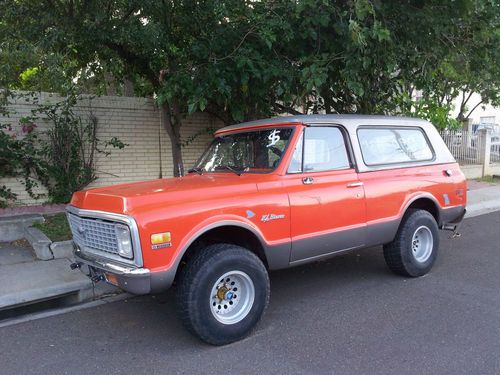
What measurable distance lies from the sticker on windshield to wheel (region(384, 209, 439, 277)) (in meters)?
1.95

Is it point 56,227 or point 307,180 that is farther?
point 56,227

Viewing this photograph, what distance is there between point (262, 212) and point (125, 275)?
130 centimetres

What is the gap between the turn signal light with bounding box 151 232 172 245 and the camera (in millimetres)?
3665

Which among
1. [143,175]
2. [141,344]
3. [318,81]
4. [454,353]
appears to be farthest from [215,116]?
[454,353]

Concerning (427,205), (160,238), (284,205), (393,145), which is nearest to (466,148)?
(427,205)

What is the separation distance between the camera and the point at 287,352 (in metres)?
3.88

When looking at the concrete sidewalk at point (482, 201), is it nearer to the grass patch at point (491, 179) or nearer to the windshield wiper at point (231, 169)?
the grass patch at point (491, 179)

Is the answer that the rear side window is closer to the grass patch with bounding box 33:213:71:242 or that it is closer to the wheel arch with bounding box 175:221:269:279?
the wheel arch with bounding box 175:221:269:279

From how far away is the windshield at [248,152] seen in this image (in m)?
4.73

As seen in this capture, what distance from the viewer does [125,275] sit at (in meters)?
3.69

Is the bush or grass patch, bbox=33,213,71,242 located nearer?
grass patch, bbox=33,213,71,242

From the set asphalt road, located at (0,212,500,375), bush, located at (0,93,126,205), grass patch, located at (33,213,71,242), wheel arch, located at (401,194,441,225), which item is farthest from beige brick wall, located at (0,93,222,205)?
wheel arch, located at (401,194,441,225)

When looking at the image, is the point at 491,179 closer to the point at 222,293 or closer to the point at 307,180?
the point at 307,180

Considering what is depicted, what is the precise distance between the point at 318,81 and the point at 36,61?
3856 millimetres
